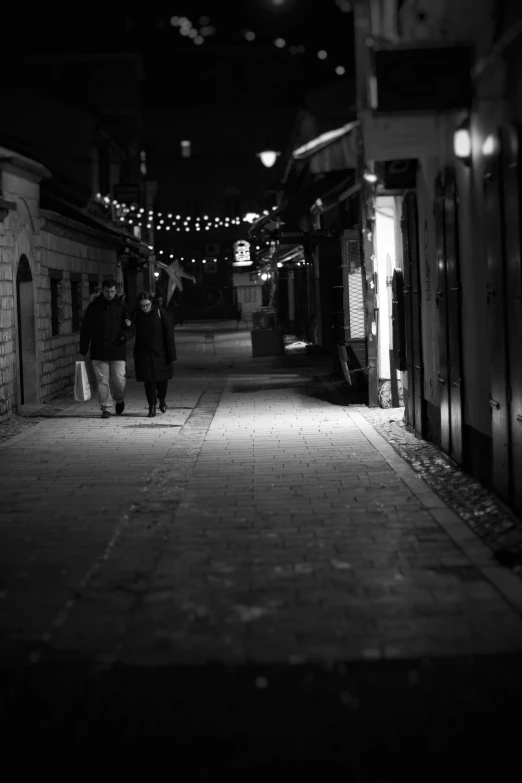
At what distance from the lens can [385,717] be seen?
421 cm

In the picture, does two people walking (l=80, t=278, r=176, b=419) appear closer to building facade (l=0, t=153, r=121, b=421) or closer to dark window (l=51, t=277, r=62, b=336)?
building facade (l=0, t=153, r=121, b=421)

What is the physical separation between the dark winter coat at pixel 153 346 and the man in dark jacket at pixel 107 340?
215 millimetres

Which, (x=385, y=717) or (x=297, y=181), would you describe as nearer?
(x=385, y=717)

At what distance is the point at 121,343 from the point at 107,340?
0.71 feet

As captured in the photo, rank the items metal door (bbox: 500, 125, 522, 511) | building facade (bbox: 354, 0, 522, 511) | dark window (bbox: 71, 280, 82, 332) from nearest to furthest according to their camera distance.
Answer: metal door (bbox: 500, 125, 522, 511)
building facade (bbox: 354, 0, 522, 511)
dark window (bbox: 71, 280, 82, 332)

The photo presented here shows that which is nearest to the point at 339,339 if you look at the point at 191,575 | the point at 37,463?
the point at 37,463

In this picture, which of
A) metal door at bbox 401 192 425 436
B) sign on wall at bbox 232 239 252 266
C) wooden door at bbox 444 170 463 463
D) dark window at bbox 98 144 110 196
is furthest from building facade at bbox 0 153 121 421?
sign on wall at bbox 232 239 252 266

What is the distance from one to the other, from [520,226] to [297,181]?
29.9 meters

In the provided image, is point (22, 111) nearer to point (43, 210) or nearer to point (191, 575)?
point (43, 210)

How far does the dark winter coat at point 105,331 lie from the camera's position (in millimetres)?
15875

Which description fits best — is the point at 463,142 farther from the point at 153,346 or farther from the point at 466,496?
the point at 153,346

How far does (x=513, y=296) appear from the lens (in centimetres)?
769

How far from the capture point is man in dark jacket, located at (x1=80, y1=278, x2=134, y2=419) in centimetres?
1588

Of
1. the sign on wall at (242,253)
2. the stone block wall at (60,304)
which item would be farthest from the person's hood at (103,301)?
the sign on wall at (242,253)
